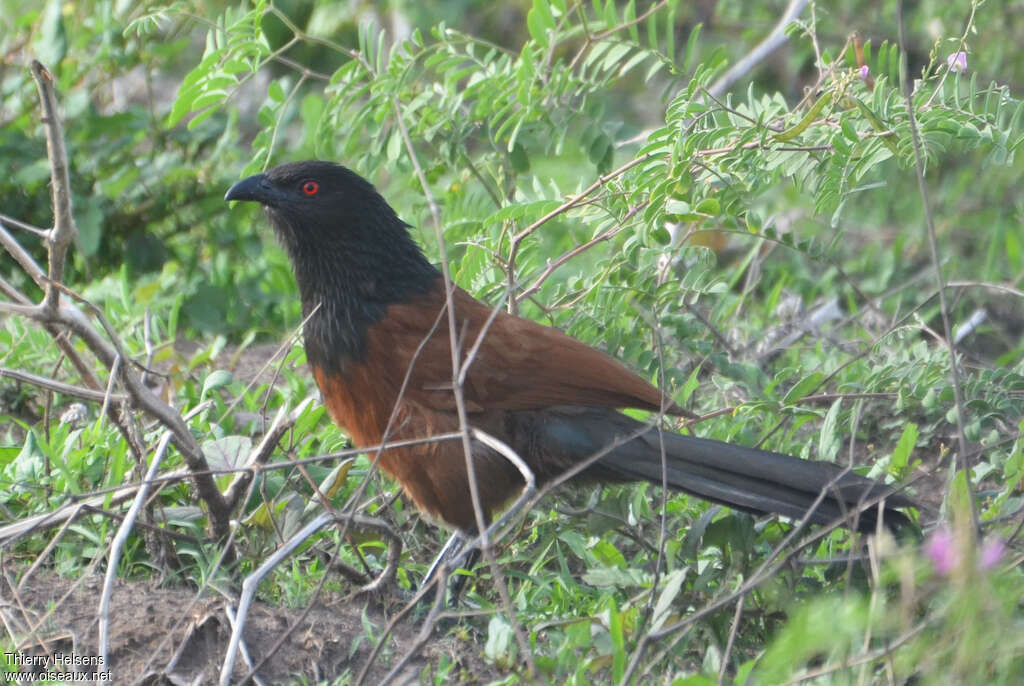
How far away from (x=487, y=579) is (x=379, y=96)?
164 centimetres

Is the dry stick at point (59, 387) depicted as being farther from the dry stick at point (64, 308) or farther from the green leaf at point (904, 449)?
the green leaf at point (904, 449)

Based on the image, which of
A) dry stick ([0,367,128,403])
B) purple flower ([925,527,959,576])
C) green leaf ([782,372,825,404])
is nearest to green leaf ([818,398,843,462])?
green leaf ([782,372,825,404])

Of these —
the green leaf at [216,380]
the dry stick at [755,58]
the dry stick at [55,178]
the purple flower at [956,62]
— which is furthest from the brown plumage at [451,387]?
the dry stick at [755,58]

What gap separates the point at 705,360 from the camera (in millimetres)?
3814

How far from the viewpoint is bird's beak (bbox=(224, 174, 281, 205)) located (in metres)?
3.64

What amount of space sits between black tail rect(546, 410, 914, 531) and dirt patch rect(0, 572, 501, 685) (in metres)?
0.64

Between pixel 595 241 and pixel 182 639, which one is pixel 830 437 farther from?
pixel 182 639

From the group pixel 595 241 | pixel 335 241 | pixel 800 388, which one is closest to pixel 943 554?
pixel 800 388

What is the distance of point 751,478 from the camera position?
2.91m

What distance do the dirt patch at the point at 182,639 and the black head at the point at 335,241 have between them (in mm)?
963

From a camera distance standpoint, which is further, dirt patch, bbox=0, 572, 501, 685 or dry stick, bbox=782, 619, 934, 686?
dirt patch, bbox=0, 572, 501, 685

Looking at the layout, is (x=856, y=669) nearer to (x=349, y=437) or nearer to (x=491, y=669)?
(x=491, y=669)

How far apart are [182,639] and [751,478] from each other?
4.52ft

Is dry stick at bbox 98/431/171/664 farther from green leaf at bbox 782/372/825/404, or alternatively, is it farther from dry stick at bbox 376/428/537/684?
green leaf at bbox 782/372/825/404
